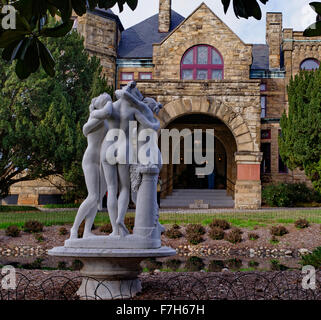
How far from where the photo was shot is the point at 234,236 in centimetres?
1420

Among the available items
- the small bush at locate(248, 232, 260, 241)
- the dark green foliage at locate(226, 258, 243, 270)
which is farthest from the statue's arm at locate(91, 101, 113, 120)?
the small bush at locate(248, 232, 260, 241)

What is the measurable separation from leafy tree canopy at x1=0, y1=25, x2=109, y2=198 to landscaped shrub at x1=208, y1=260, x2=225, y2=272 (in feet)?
27.7

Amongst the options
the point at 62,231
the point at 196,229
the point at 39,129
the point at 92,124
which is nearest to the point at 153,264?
the point at 196,229

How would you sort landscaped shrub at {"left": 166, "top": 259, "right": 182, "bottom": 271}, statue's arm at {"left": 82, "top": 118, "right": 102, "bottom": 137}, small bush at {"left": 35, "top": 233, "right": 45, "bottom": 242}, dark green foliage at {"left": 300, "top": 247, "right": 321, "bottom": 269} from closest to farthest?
statue's arm at {"left": 82, "top": 118, "right": 102, "bottom": 137} < dark green foliage at {"left": 300, "top": 247, "right": 321, "bottom": 269} < landscaped shrub at {"left": 166, "top": 259, "right": 182, "bottom": 271} < small bush at {"left": 35, "top": 233, "right": 45, "bottom": 242}

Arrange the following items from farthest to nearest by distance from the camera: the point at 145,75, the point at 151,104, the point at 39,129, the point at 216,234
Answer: the point at 145,75, the point at 39,129, the point at 216,234, the point at 151,104

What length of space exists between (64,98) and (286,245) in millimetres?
10841

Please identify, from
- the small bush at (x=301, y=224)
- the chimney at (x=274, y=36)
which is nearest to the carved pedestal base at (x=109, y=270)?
the small bush at (x=301, y=224)

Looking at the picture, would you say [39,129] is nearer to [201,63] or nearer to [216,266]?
[216,266]

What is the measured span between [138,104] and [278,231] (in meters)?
9.32

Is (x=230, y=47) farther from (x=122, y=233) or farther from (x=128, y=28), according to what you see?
(x=122, y=233)

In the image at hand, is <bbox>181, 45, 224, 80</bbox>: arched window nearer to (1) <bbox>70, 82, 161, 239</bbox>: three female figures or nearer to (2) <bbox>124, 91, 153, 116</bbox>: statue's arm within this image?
(2) <bbox>124, 91, 153, 116</bbox>: statue's arm

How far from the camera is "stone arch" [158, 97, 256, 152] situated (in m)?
21.4

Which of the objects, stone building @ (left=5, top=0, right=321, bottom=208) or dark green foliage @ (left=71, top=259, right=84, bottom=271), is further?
stone building @ (left=5, top=0, right=321, bottom=208)
